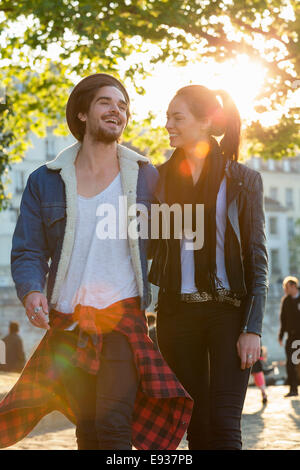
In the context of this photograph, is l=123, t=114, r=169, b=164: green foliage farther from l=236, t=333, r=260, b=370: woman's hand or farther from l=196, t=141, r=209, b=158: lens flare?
l=236, t=333, r=260, b=370: woman's hand

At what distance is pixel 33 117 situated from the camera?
22188 mm

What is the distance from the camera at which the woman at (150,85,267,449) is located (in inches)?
161

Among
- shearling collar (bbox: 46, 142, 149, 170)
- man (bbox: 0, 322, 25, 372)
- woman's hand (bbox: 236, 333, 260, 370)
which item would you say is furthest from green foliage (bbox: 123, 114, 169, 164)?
woman's hand (bbox: 236, 333, 260, 370)

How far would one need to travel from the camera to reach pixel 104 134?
4.20 metres

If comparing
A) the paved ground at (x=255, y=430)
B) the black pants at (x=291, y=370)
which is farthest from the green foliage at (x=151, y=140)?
the paved ground at (x=255, y=430)

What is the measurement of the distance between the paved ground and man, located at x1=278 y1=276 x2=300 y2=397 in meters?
2.15

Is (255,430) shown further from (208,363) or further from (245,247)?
(245,247)

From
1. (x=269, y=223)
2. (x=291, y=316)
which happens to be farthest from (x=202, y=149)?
(x=269, y=223)

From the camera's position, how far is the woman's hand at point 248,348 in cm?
407

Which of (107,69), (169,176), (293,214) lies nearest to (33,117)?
(107,69)

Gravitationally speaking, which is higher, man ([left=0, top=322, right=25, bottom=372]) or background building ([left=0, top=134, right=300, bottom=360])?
background building ([left=0, top=134, right=300, bottom=360])

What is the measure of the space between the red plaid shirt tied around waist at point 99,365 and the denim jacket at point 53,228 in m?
0.14

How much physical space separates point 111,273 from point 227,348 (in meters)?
0.62

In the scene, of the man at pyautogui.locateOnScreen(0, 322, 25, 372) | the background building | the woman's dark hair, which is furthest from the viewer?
the background building
